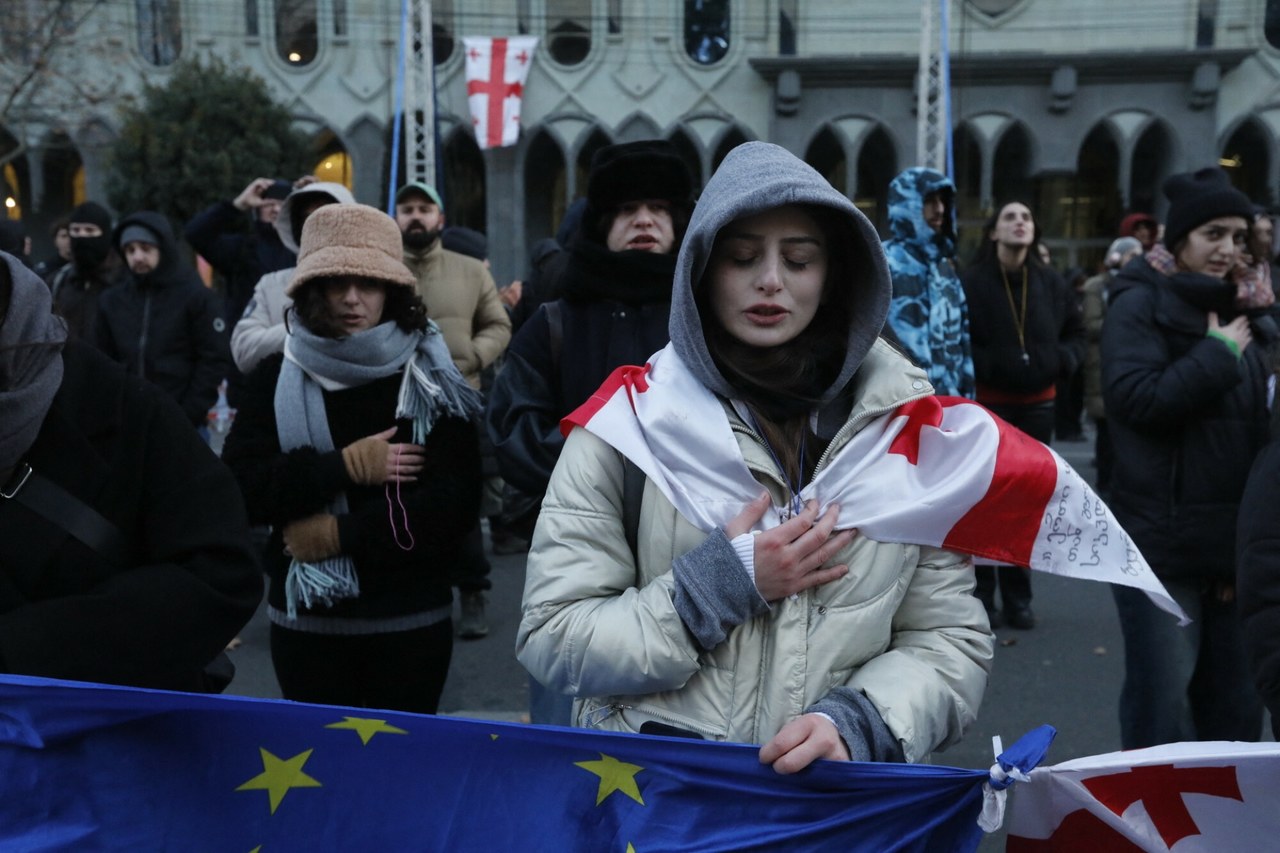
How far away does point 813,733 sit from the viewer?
5.80 ft

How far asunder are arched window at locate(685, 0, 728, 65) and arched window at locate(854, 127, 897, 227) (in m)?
3.76

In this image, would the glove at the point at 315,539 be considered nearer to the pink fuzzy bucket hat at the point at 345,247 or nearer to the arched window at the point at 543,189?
the pink fuzzy bucket hat at the point at 345,247

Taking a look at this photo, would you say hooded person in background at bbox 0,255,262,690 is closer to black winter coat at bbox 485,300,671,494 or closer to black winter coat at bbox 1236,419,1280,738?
→ black winter coat at bbox 485,300,671,494

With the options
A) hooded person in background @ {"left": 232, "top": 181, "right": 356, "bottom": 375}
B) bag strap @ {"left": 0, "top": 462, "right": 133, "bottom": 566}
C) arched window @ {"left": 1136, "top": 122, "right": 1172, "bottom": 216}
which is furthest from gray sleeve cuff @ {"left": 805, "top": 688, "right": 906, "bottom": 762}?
arched window @ {"left": 1136, "top": 122, "right": 1172, "bottom": 216}

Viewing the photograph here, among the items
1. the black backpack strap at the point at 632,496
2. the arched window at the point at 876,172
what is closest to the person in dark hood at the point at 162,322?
the black backpack strap at the point at 632,496

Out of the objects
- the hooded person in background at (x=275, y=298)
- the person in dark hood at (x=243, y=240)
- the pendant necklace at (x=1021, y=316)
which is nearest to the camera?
the hooded person in background at (x=275, y=298)

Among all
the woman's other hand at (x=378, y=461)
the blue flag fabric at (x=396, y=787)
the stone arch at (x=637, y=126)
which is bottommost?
the blue flag fabric at (x=396, y=787)

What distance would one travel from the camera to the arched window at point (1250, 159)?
2377 cm

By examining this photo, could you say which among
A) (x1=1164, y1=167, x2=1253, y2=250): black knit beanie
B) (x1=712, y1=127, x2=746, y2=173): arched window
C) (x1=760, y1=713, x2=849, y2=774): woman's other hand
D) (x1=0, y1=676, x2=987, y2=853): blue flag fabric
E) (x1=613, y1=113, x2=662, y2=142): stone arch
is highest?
(x1=613, y1=113, x2=662, y2=142): stone arch

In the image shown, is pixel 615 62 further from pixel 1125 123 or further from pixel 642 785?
pixel 642 785

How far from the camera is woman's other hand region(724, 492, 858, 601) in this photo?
1807mm

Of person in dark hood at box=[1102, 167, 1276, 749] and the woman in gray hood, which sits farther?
person in dark hood at box=[1102, 167, 1276, 749]

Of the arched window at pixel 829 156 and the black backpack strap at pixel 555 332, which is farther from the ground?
the arched window at pixel 829 156

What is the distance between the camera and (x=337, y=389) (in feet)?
11.0
